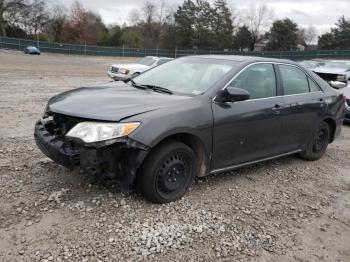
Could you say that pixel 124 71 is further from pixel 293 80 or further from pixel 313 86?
pixel 293 80

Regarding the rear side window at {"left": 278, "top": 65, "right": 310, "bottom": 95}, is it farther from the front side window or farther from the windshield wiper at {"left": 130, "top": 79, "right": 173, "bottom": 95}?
the windshield wiper at {"left": 130, "top": 79, "right": 173, "bottom": 95}

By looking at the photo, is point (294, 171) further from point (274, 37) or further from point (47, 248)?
point (274, 37)

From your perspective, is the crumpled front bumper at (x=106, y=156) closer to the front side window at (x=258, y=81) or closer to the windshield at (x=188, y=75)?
the windshield at (x=188, y=75)

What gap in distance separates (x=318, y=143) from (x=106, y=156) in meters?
3.84

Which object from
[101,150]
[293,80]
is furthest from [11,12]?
[101,150]

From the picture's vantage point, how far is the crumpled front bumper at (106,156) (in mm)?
3545

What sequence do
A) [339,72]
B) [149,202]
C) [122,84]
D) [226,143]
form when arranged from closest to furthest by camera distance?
[149,202]
[226,143]
[122,84]
[339,72]

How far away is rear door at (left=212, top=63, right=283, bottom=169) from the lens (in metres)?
4.35

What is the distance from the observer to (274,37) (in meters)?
70.9

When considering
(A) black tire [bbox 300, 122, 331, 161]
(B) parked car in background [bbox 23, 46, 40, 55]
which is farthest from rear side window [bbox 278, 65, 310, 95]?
(B) parked car in background [bbox 23, 46, 40, 55]

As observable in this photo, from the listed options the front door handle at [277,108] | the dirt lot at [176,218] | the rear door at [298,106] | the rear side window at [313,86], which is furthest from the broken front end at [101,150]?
the rear side window at [313,86]

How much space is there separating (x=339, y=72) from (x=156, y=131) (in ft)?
38.5

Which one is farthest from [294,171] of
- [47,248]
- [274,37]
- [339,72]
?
[274,37]

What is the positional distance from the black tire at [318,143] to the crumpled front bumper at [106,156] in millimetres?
3179
